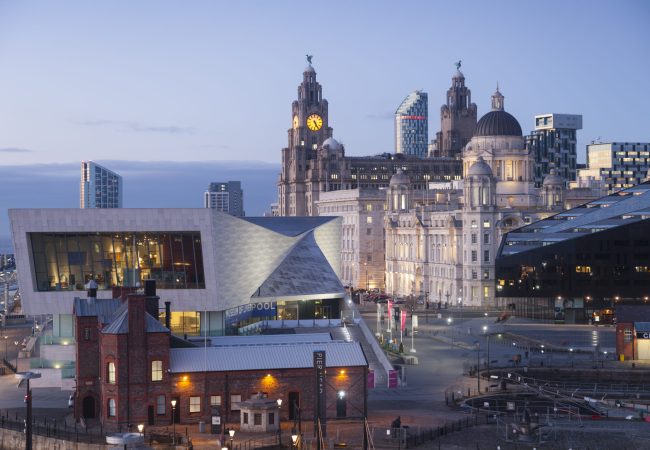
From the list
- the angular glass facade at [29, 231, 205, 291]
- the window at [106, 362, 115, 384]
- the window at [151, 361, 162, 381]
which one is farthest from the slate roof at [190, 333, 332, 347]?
the angular glass facade at [29, 231, 205, 291]

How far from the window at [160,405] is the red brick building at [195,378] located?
6 cm

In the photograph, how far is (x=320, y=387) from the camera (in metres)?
70.5

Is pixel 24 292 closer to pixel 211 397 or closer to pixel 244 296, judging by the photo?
pixel 244 296

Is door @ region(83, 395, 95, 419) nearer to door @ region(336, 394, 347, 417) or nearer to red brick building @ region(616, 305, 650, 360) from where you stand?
door @ region(336, 394, 347, 417)

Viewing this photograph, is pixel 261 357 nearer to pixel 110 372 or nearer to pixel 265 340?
pixel 265 340

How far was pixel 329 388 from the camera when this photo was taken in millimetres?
73688

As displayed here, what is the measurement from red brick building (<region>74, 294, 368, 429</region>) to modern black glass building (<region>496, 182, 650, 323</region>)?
6817 centimetres

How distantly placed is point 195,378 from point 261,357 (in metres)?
4.08

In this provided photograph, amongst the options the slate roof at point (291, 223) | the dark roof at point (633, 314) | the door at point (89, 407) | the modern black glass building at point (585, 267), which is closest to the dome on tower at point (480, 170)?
the modern black glass building at point (585, 267)

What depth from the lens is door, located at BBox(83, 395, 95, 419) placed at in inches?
2972

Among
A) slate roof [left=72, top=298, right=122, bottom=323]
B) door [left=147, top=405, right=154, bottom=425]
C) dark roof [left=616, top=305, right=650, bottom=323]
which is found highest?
slate roof [left=72, top=298, right=122, bottom=323]

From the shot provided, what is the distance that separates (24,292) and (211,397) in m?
29.8

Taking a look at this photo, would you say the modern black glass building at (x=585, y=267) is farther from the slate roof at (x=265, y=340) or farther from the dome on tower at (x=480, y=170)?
the slate roof at (x=265, y=340)

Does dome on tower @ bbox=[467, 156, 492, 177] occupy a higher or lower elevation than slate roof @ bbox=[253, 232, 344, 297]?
higher
